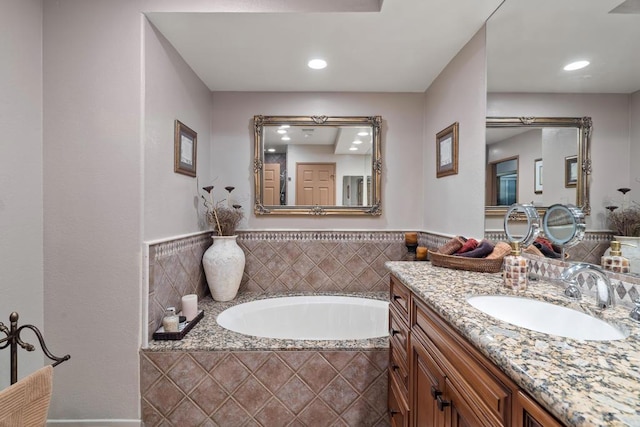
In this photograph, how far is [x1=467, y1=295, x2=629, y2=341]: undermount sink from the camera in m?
0.88

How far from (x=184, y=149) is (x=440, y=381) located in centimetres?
208

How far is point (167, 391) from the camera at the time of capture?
67.7 inches

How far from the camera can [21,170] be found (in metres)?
1.55

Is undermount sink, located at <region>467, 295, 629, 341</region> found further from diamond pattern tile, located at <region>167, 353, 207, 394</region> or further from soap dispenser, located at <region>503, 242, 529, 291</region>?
diamond pattern tile, located at <region>167, 353, 207, 394</region>

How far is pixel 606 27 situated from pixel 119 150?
2221 millimetres

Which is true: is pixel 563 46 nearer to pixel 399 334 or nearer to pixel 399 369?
pixel 399 334

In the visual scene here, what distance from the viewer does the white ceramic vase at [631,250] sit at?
3.34 feet

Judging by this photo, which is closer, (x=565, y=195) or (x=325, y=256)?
(x=565, y=195)

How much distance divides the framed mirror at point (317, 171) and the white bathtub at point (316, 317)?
77cm

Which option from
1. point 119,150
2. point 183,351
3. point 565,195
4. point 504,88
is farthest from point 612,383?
point 119,150

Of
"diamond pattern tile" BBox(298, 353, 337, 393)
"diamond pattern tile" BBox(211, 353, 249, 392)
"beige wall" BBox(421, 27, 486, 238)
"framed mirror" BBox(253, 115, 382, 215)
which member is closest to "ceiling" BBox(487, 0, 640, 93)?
"beige wall" BBox(421, 27, 486, 238)

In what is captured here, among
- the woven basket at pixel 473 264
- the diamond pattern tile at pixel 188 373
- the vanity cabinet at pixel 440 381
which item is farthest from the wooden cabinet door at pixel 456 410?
the diamond pattern tile at pixel 188 373

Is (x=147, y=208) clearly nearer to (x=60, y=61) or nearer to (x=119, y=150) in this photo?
(x=119, y=150)

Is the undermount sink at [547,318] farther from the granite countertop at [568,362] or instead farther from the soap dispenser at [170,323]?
the soap dispenser at [170,323]
